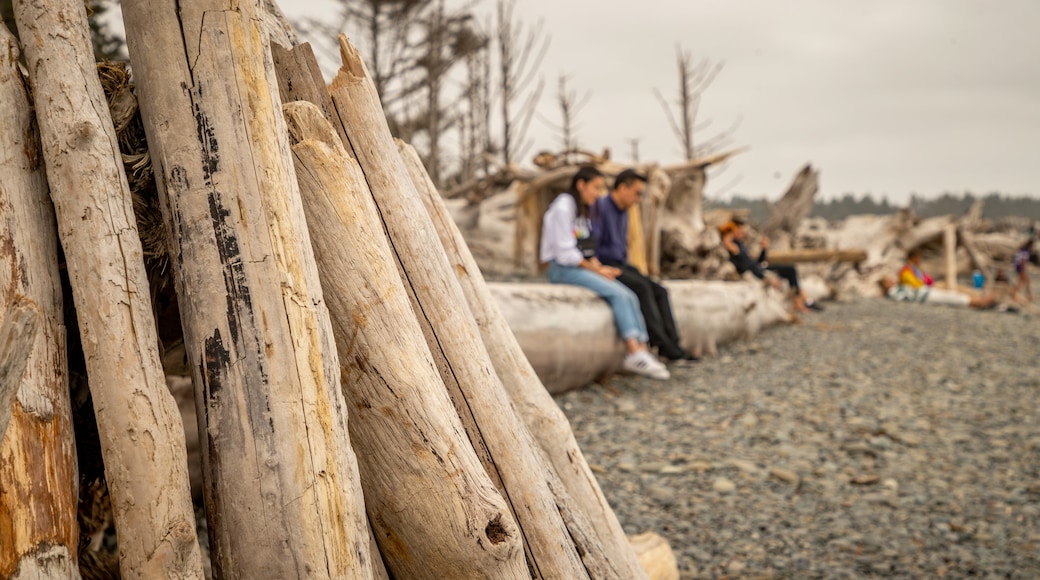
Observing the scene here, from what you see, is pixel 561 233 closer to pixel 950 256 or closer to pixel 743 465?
pixel 743 465

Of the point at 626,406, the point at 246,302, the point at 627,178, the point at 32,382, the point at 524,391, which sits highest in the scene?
the point at 627,178

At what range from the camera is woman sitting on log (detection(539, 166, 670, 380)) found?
702cm

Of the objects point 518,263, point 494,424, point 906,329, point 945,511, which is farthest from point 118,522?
point 518,263

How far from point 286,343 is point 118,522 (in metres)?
0.51

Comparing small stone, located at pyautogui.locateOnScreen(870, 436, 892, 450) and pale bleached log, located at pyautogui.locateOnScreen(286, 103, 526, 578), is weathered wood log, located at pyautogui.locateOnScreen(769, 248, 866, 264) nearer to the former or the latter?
small stone, located at pyautogui.locateOnScreen(870, 436, 892, 450)

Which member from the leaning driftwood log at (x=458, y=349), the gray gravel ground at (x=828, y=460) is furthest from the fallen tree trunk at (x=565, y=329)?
the leaning driftwood log at (x=458, y=349)

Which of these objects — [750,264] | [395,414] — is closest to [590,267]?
[750,264]

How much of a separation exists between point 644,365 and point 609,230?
54.7 inches

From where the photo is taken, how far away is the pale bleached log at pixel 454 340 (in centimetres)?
215

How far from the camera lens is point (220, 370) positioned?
171 cm

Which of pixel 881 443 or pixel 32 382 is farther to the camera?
pixel 881 443

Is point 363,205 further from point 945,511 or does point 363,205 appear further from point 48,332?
point 945,511

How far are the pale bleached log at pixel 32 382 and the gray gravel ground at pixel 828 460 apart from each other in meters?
2.90

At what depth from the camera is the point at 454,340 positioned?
7.24ft
